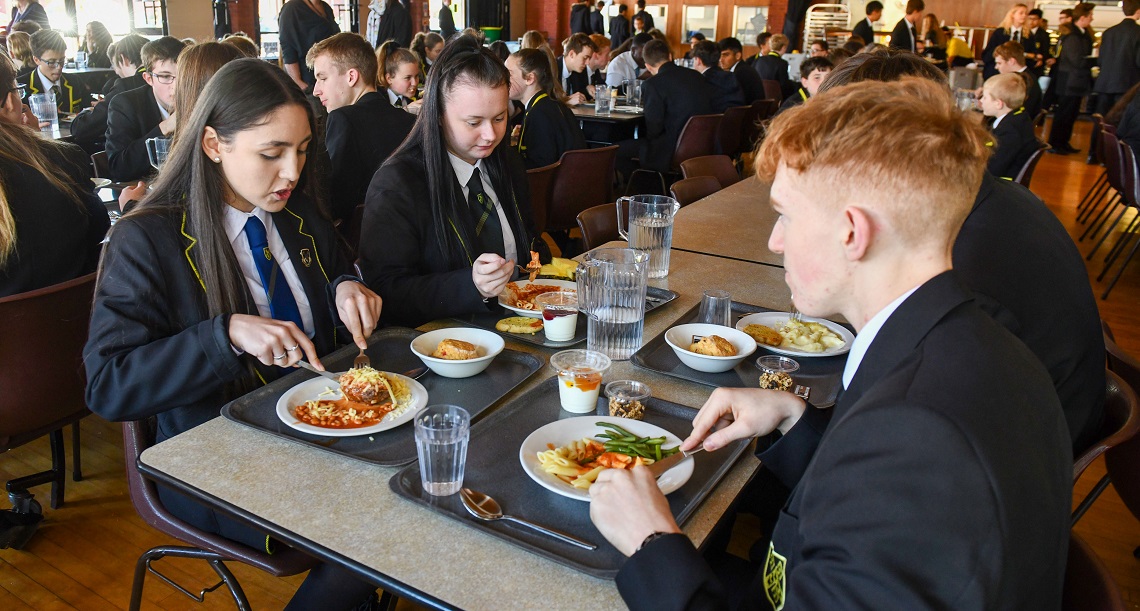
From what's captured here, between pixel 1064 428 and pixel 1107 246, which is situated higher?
pixel 1064 428

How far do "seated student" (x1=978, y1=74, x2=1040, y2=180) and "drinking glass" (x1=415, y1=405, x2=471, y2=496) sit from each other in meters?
5.18

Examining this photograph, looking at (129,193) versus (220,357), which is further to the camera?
(129,193)

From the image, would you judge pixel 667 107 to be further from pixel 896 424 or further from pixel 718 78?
pixel 896 424

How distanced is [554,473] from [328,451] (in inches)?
15.8

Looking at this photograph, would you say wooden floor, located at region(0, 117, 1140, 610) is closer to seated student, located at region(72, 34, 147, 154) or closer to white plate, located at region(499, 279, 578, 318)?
white plate, located at region(499, 279, 578, 318)

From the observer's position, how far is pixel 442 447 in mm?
1290

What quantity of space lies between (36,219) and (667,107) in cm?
514

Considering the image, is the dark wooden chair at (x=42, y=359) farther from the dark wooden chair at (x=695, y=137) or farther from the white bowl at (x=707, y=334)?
the dark wooden chair at (x=695, y=137)

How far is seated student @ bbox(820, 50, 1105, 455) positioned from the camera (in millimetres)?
1738

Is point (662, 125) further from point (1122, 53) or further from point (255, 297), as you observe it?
point (1122, 53)

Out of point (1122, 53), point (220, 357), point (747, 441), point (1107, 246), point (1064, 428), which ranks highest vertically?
point (1122, 53)

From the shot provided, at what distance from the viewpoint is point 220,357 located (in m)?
1.60

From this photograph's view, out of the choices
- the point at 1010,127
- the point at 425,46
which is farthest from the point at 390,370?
the point at 425,46

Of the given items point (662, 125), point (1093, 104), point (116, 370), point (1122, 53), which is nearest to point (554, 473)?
point (116, 370)
